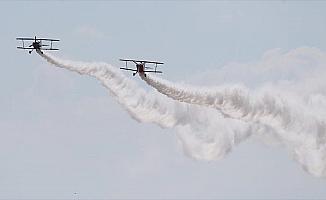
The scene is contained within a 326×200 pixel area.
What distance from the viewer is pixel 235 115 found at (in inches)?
4326

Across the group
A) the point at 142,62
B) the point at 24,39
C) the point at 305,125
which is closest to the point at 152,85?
the point at 142,62

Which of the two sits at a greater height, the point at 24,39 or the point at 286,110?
the point at 24,39

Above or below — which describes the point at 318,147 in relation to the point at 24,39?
below

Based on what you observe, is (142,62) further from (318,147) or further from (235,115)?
(318,147)

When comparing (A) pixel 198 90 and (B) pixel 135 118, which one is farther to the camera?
(B) pixel 135 118

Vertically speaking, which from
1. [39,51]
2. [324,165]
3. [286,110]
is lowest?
[324,165]

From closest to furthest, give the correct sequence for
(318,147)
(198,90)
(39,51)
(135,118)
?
1. (318,147)
2. (198,90)
3. (135,118)
4. (39,51)

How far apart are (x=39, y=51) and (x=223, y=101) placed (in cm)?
3367

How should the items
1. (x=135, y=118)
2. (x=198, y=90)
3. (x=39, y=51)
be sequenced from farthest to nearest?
(x=39, y=51), (x=135, y=118), (x=198, y=90)

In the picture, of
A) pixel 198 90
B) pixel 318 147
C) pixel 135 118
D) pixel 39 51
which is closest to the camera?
pixel 318 147

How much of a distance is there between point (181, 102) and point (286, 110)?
16813 millimetres

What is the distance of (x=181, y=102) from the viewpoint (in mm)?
118750

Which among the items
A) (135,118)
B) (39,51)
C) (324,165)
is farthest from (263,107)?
(39,51)

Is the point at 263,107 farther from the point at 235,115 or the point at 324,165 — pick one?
the point at 324,165
